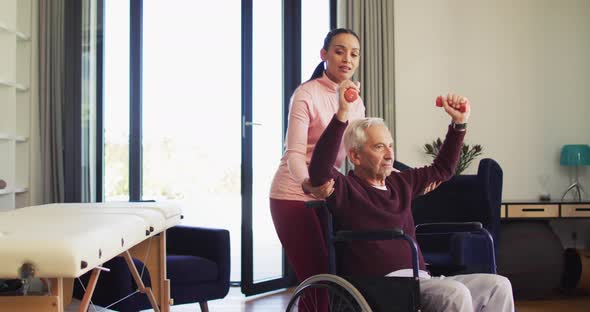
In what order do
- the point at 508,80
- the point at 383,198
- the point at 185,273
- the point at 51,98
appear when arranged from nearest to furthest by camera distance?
the point at 383,198 < the point at 185,273 < the point at 51,98 < the point at 508,80

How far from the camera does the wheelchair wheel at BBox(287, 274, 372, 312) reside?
1.83m

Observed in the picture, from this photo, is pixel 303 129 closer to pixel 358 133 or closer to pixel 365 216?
pixel 358 133

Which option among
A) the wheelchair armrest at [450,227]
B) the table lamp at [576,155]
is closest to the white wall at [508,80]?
the table lamp at [576,155]

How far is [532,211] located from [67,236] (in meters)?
3.81

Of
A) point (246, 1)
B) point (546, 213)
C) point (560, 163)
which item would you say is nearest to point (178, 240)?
point (246, 1)

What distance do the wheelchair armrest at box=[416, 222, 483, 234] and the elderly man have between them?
189mm

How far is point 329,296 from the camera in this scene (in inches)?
77.2

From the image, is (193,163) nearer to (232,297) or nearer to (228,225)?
(228,225)

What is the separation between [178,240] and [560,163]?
299cm

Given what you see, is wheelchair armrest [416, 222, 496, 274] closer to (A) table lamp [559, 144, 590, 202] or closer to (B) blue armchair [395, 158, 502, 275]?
(B) blue armchair [395, 158, 502, 275]

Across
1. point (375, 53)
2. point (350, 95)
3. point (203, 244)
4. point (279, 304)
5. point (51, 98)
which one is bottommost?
point (279, 304)

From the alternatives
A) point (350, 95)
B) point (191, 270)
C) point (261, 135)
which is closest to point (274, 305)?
point (191, 270)

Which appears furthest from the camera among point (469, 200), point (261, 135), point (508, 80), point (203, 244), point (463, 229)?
point (508, 80)

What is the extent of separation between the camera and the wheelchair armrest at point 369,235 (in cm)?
183
